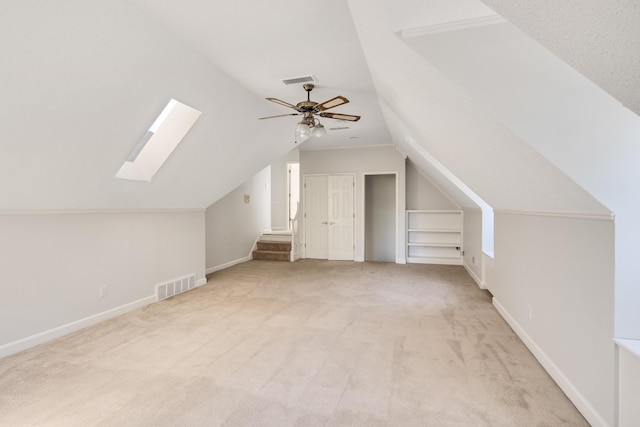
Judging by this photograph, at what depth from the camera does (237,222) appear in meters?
7.24

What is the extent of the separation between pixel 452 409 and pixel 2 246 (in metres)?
3.73

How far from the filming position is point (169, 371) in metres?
2.51

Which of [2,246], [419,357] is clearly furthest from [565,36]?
[2,246]

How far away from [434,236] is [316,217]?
9.04 feet

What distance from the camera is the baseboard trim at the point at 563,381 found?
73.2 inches

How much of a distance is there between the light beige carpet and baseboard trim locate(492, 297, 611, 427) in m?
0.05

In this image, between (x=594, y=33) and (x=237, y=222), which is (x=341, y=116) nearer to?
(x=594, y=33)

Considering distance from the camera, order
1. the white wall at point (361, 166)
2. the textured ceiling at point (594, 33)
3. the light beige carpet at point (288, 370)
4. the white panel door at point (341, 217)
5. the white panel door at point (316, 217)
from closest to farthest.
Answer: the textured ceiling at point (594, 33) < the light beige carpet at point (288, 370) < the white wall at point (361, 166) < the white panel door at point (341, 217) < the white panel door at point (316, 217)

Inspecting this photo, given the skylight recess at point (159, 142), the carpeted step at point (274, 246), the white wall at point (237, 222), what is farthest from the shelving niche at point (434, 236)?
the skylight recess at point (159, 142)

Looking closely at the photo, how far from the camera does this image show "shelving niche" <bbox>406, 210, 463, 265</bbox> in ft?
23.6

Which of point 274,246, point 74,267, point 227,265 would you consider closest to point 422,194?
point 274,246

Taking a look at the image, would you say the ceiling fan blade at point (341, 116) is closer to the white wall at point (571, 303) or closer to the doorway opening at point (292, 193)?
the white wall at point (571, 303)

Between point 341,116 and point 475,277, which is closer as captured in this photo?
point 341,116

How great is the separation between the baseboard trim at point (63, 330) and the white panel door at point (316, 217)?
14.1ft
